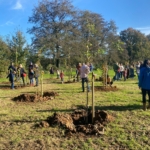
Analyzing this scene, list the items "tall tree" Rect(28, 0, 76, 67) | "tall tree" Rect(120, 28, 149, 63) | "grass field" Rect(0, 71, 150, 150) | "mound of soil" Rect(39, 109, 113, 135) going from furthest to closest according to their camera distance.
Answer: "tall tree" Rect(120, 28, 149, 63), "tall tree" Rect(28, 0, 76, 67), "mound of soil" Rect(39, 109, 113, 135), "grass field" Rect(0, 71, 150, 150)

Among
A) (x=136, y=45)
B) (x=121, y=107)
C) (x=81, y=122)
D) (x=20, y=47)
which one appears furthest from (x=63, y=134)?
(x=136, y=45)

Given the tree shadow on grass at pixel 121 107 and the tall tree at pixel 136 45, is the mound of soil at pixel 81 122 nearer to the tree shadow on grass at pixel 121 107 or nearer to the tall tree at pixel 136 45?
the tree shadow on grass at pixel 121 107

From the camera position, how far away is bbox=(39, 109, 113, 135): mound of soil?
580 cm

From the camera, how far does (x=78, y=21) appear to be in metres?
39.2

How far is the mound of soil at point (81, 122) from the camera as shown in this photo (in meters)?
5.80

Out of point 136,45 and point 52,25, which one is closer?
point 52,25

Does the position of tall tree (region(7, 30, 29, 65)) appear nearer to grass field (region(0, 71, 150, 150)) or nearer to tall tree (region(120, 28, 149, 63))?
grass field (region(0, 71, 150, 150))

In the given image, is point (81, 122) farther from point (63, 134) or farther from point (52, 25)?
point (52, 25)

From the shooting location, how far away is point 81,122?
6.77 meters

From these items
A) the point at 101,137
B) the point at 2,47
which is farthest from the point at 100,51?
the point at 2,47

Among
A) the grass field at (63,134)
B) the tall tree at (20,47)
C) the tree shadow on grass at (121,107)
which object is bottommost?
the grass field at (63,134)

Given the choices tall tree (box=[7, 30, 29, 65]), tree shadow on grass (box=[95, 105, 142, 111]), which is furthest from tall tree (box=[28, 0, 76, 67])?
tree shadow on grass (box=[95, 105, 142, 111])

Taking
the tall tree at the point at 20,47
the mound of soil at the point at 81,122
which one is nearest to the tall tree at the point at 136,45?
the tall tree at the point at 20,47

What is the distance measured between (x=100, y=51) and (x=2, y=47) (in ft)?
77.3
